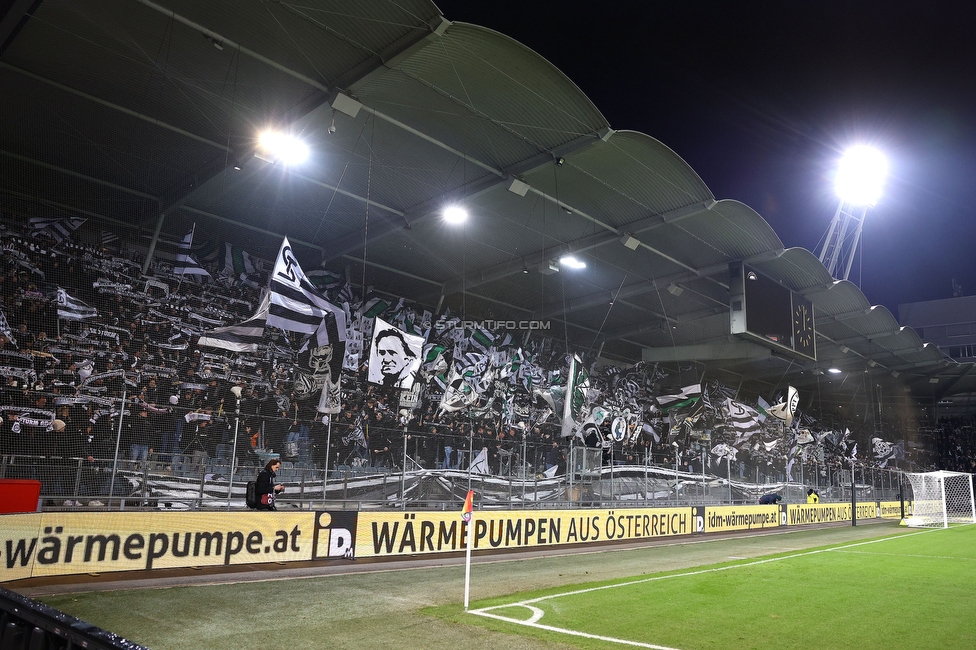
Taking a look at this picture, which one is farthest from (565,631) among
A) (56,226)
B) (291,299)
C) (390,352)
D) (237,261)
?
(237,261)

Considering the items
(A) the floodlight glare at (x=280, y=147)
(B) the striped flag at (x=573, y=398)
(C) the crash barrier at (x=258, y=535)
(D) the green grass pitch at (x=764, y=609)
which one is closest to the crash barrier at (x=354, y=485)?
(C) the crash barrier at (x=258, y=535)

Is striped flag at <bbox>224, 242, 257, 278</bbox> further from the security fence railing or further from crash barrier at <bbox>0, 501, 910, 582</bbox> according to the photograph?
crash barrier at <bbox>0, 501, 910, 582</bbox>

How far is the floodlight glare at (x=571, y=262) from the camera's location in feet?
78.7

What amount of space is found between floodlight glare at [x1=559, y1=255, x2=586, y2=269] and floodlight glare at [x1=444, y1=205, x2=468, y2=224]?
4.63m

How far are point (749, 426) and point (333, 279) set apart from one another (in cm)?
2304

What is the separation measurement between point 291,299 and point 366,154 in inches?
188

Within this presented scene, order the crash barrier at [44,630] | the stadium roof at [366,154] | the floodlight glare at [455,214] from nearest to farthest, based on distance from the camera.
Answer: the crash barrier at [44,630]
the stadium roof at [366,154]
the floodlight glare at [455,214]

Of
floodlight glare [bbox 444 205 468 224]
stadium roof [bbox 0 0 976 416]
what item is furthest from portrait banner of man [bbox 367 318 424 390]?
floodlight glare [bbox 444 205 468 224]

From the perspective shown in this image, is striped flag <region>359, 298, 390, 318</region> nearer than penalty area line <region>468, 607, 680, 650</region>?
No

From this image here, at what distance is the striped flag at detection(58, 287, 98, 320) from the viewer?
48.7 ft

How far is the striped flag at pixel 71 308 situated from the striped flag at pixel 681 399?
25.4 m

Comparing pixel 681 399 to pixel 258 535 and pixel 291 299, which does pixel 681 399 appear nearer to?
pixel 291 299

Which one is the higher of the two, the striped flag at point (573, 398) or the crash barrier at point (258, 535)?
the striped flag at point (573, 398)

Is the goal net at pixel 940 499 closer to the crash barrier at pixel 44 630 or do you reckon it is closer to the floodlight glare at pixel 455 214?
the floodlight glare at pixel 455 214
